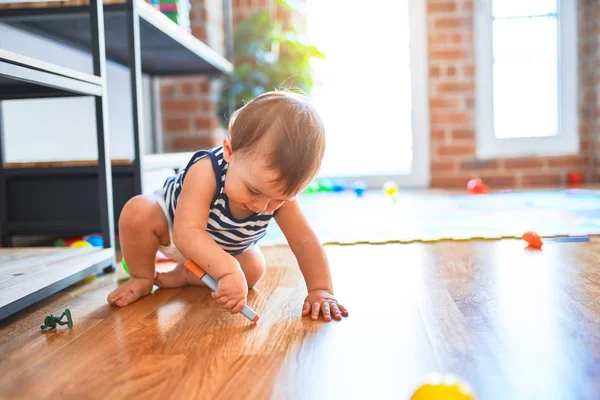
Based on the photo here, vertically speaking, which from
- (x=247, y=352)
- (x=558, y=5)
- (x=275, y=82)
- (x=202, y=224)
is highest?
(x=558, y=5)

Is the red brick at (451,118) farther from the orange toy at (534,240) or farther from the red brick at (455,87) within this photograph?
the orange toy at (534,240)

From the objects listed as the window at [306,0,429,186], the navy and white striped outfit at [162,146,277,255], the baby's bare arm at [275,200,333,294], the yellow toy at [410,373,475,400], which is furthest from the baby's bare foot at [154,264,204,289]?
the window at [306,0,429,186]

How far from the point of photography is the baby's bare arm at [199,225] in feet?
3.24

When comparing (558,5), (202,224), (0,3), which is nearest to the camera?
(202,224)

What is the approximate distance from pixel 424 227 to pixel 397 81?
204cm

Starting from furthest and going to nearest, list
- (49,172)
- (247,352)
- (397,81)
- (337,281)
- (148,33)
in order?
(397,81) → (148,33) → (49,172) → (337,281) → (247,352)

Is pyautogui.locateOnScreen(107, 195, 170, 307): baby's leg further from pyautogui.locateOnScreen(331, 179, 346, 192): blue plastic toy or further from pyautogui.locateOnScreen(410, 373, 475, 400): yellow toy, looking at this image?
pyautogui.locateOnScreen(331, 179, 346, 192): blue plastic toy

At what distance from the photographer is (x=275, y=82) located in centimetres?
340

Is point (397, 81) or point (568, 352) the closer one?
point (568, 352)

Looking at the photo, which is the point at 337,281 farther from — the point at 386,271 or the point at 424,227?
the point at 424,227

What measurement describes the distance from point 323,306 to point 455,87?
2978 millimetres

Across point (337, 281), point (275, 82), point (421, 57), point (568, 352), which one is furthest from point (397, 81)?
point (568, 352)

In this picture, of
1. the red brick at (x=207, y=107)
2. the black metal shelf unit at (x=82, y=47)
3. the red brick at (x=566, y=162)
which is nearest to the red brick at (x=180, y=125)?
the red brick at (x=207, y=107)

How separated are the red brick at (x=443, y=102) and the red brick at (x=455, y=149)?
0.23m
